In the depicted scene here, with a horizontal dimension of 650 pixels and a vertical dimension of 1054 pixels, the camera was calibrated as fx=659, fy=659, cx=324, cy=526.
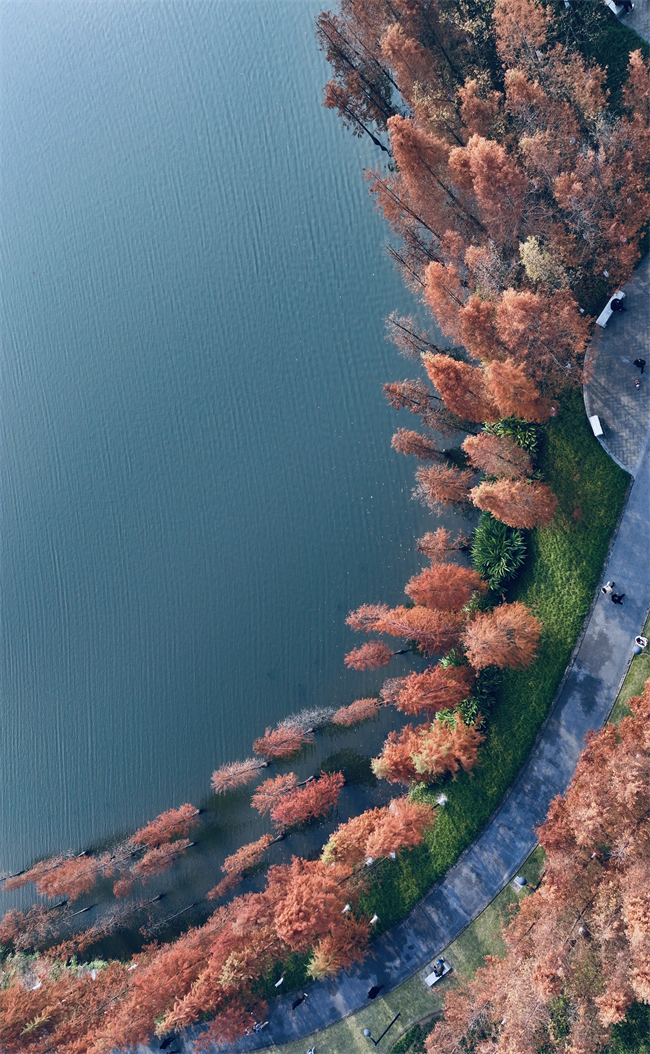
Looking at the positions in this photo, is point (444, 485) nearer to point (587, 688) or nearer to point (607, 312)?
point (607, 312)

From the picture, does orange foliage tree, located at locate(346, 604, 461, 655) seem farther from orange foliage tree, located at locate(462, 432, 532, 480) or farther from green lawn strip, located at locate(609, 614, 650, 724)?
green lawn strip, located at locate(609, 614, 650, 724)

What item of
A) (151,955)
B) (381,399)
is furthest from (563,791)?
(151,955)

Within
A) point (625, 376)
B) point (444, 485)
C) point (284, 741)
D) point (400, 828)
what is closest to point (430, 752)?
point (400, 828)

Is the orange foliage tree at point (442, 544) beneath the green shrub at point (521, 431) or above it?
beneath

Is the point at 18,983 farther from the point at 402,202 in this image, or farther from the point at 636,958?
the point at 402,202

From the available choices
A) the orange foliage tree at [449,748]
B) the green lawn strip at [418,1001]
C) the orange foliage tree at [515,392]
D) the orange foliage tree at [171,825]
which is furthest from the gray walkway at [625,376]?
the orange foliage tree at [171,825]

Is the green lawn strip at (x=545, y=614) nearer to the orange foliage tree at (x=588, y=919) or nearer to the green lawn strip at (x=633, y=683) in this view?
the green lawn strip at (x=633, y=683)
